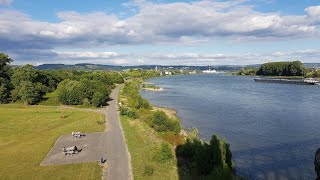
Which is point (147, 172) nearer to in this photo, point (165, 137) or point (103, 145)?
point (103, 145)

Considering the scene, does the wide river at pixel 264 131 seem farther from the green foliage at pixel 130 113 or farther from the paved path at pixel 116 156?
the paved path at pixel 116 156

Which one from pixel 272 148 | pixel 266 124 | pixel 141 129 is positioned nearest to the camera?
pixel 272 148

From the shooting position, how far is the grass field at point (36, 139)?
1346 inches

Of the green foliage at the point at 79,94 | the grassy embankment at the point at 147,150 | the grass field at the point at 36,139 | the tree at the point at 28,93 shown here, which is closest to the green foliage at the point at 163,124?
the grassy embankment at the point at 147,150

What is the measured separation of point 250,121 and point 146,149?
107 ft

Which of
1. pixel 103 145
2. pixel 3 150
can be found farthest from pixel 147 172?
pixel 3 150

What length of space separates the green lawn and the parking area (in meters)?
3.92

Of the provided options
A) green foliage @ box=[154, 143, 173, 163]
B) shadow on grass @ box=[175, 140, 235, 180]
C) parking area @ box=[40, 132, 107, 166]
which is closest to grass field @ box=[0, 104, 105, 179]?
parking area @ box=[40, 132, 107, 166]

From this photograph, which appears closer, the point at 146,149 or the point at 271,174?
the point at 271,174

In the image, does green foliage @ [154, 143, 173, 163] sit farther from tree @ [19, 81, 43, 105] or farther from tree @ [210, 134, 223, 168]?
tree @ [19, 81, 43, 105]

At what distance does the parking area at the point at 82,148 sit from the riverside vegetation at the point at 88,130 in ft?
3.99

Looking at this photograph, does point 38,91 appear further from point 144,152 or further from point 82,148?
point 144,152

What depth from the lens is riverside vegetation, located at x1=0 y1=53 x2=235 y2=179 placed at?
109 ft

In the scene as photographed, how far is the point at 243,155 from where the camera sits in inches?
1736
